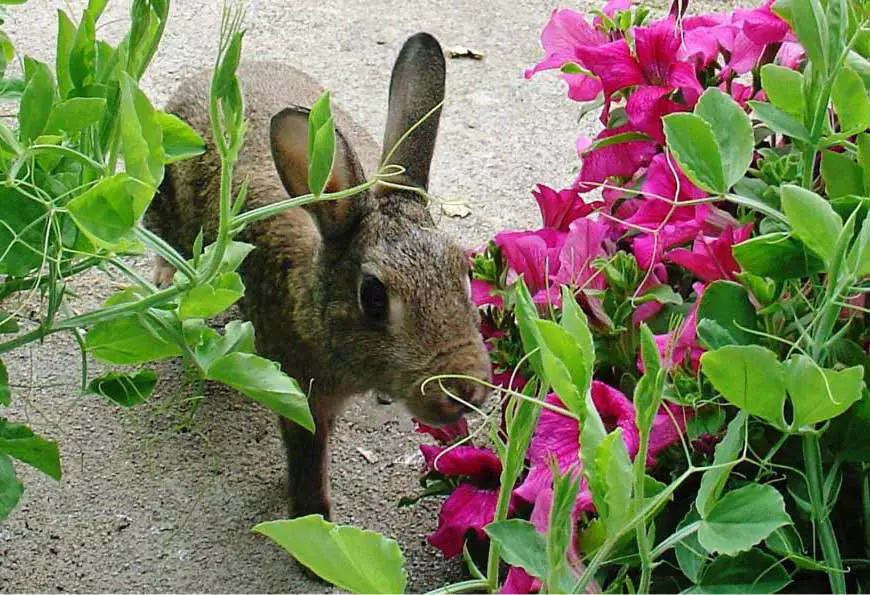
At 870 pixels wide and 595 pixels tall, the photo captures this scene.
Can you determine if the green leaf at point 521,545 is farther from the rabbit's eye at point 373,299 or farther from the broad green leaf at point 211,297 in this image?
the rabbit's eye at point 373,299

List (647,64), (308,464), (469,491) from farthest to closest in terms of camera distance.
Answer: (308,464)
(469,491)
(647,64)

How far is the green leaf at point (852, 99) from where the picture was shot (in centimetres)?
119

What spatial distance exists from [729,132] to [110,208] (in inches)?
23.8

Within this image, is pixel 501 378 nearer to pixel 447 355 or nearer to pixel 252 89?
pixel 447 355

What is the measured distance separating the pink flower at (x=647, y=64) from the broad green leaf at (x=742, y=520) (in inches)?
38.0

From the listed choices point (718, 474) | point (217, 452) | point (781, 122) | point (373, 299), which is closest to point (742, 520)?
point (718, 474)

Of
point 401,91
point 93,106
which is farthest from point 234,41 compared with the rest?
point 401,91

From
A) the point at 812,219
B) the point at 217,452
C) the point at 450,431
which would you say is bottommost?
the point at 217,452

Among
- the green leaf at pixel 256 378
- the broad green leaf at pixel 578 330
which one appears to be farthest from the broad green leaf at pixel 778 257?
the green leaf at pixel 256 378

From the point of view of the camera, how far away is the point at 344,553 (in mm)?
807

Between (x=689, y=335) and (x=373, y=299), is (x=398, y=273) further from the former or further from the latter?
(x=689, y=335)

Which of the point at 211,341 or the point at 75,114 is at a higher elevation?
the point at 75,114

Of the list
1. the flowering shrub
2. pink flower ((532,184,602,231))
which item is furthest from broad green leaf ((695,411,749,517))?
pink flower ((532,184,602,231))

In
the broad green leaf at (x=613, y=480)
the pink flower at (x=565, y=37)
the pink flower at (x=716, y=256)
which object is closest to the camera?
the broad green leaf at (x=613, y=480)
